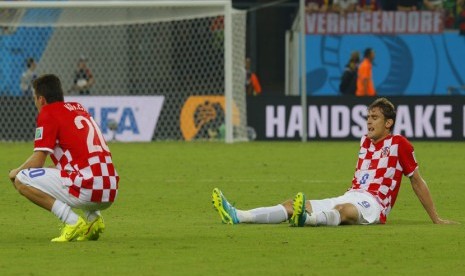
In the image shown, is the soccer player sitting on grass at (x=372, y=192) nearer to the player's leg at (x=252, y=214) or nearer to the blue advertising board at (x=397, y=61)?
the player's leg at (x=252, y=214)

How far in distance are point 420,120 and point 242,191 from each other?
1231 centimetres

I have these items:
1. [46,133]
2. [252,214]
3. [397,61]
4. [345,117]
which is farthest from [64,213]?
[397,61]

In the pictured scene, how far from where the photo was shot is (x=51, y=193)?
10695 mm

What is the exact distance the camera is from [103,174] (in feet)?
35.3

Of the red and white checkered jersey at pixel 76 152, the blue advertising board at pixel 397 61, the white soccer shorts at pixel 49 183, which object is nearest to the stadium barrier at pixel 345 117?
the blue advertising board at pixel 397 61

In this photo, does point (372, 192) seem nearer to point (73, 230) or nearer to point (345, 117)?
point (73, 230)

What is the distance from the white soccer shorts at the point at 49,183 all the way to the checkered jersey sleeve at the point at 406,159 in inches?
110

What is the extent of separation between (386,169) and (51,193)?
3033mm

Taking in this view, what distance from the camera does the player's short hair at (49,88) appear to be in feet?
35.3

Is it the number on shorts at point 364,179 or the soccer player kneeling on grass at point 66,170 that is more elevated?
the soccer player kneeling on grass at point 66,170

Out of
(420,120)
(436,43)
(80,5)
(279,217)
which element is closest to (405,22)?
(436,43)

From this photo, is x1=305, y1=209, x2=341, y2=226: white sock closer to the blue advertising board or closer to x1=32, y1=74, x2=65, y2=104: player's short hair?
x1=32, y1=74, x2=65, y2=104: player's short hair

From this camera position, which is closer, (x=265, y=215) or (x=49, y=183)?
(x=49, y=183)

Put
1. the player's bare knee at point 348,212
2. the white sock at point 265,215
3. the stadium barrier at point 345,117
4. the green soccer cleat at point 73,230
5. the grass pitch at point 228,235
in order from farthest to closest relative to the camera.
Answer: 1. the stadium barrier at point 345,117
2. the white sock at point 265,215
3. the player's bare knee at point 348,212
4. the green soccer cleat at point 73,230
5. the grass pitch at point 228,235
